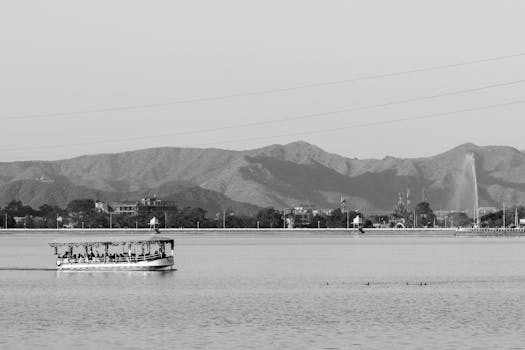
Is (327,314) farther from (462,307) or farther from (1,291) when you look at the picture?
(1,291)

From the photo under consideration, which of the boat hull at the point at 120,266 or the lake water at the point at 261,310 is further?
the boat hull at the point at 120,266

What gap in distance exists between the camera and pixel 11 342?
8181 cm

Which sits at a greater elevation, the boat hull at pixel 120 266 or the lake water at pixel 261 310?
the boat hull at pixel 120 266

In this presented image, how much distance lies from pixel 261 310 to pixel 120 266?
6173 centimetres

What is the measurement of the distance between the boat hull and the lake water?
214cm

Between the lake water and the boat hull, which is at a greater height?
the boat hull

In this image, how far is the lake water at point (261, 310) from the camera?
82938 mm

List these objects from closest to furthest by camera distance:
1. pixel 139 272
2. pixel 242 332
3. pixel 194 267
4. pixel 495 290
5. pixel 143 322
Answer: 1. pixel 242 332
2. pixel 143 322
3. pixel 495 290
4. pixel 139 272
5. pixel 194 267

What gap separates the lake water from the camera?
82938mm

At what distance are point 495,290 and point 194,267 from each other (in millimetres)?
71751

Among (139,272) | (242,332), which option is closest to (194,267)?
(139,272)

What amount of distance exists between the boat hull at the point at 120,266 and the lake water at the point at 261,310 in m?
2.14

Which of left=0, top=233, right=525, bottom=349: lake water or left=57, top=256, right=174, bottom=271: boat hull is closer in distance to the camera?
left=0, top=233, right=525, bottom=349: lake water

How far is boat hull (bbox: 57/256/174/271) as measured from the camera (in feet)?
538
